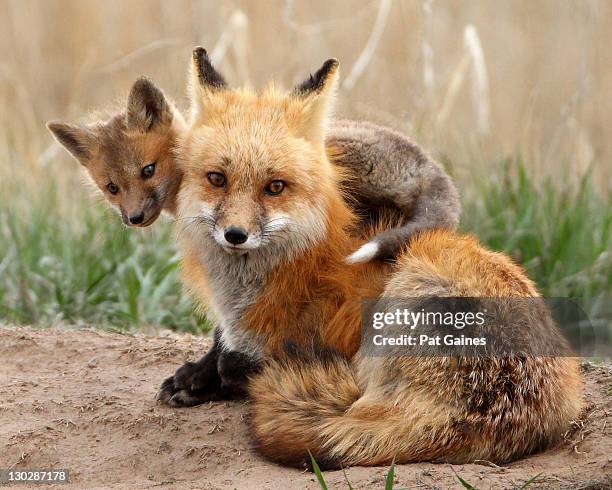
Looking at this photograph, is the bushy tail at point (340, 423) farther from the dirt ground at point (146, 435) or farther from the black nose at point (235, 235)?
the black nose at point (235, 235)

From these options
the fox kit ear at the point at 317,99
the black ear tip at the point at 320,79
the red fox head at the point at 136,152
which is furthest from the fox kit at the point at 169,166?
the black ear tip at the point at 320,79

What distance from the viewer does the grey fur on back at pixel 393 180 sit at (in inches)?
219

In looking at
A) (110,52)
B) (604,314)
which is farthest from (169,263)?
(110,52)

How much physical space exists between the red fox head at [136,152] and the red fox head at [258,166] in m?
0.26

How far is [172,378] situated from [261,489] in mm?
1525

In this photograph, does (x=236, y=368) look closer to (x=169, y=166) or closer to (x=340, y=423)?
(x=340, y=423)

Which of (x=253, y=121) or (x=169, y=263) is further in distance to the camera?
(x=169, y=263)

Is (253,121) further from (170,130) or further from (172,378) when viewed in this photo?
(172,378)

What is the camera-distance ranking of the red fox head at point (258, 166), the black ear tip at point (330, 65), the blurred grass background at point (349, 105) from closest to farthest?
1. the red fox head at point (258, 166)
2. the black ear tip at point (330, 65)
3. the blurred grass background at point (349, 105)

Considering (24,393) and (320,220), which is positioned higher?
(320,220)

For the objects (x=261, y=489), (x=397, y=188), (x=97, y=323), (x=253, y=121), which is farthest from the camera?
(x=97, y=323)

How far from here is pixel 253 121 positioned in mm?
5027

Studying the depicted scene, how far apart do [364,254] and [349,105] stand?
17.2 feet

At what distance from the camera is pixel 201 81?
5.29 m
